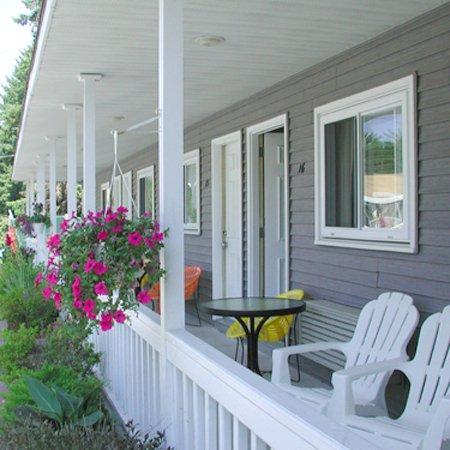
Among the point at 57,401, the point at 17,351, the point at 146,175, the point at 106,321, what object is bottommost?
the point at 17,351

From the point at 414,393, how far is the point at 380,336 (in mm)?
537

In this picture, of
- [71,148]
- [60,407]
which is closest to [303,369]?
[60,407]

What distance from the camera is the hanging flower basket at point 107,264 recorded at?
2.80 metres

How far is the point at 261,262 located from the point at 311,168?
4.97ft

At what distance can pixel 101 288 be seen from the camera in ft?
9.13

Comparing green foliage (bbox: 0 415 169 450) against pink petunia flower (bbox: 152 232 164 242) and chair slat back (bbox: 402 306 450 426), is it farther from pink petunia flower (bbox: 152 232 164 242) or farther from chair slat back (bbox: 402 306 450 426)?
chair slat back (bbox: 402 306 450 426)

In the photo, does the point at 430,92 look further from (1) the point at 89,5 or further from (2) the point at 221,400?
(2) the point at 221,400

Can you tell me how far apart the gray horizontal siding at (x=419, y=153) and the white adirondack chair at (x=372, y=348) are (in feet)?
0.97

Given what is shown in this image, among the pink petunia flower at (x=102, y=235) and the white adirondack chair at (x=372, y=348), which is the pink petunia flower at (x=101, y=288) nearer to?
the pink petunia flower at (x=102, y=235)

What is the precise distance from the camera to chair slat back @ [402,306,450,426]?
2.94m

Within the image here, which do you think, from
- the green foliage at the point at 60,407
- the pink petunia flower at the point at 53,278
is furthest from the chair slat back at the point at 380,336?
the pink petunia flower at the point at 53,278

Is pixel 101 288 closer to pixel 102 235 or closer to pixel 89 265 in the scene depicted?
pixel 89 265

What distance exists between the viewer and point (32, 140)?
922 centimetres

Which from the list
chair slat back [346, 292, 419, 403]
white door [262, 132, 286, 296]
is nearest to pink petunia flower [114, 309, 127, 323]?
chair slat back [346, 292, 419, 403]
